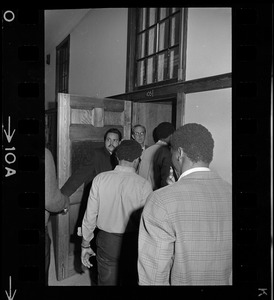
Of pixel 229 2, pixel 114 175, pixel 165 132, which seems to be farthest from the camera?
pixel 165 132

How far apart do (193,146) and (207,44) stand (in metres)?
1.01

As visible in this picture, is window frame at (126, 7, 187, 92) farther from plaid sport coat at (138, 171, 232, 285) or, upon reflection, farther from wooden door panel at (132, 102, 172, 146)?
plaid sport coat at (138, 171, 232, 285)

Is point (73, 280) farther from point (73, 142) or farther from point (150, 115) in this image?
point (150, 115)

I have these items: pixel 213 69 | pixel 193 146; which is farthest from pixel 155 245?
pixel 213 69

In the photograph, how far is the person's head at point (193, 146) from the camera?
106 cm

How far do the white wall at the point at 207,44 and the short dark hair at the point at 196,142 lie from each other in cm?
78

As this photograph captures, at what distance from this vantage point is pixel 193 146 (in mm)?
1068

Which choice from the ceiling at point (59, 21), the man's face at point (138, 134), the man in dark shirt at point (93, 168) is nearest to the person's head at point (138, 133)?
the man's face at point (138, 134)
